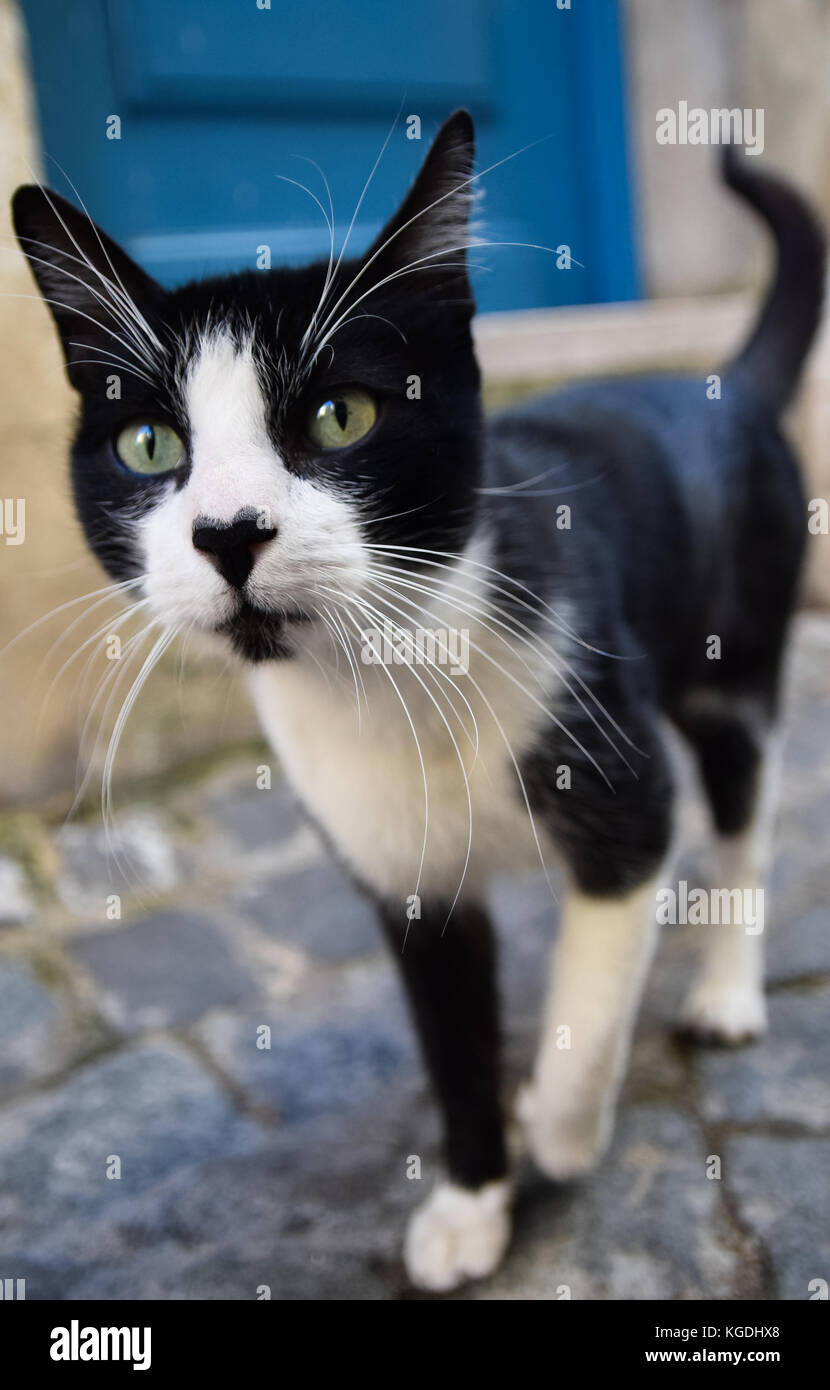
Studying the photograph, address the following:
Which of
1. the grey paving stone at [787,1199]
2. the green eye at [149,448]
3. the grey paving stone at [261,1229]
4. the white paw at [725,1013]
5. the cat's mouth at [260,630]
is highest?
the green eye at [149,448]

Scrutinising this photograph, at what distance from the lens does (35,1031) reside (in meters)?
1.33

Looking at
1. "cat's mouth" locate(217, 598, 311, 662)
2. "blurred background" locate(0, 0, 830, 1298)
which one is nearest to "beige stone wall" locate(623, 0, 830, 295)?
"blurred background" locate(0, 0, 830, 1298)

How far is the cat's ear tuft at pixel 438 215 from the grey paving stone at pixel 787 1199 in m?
0.81

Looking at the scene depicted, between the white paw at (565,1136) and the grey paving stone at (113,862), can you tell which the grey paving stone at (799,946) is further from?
the grey paving stone at (113,862)

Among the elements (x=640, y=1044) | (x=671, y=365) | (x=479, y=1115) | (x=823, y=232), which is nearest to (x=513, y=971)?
(x=640, y=1044)

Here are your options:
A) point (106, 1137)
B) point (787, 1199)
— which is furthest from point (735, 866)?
point (106, 1137)

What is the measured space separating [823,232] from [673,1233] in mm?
1123

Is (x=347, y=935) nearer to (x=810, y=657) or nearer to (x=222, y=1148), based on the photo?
(x=222, y=1148)

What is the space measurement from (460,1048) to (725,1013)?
383 mm

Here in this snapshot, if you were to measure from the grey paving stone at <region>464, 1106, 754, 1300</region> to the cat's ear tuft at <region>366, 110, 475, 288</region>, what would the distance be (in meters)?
0.81

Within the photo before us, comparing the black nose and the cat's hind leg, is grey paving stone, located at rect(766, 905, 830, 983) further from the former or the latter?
the black nose

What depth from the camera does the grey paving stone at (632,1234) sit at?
0.86 meters

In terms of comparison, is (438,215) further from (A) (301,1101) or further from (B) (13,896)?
(B) (13,896)

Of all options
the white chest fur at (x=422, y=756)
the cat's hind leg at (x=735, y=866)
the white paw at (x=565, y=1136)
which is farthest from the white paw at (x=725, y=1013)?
the white chest fur at (x=422, y=756)
